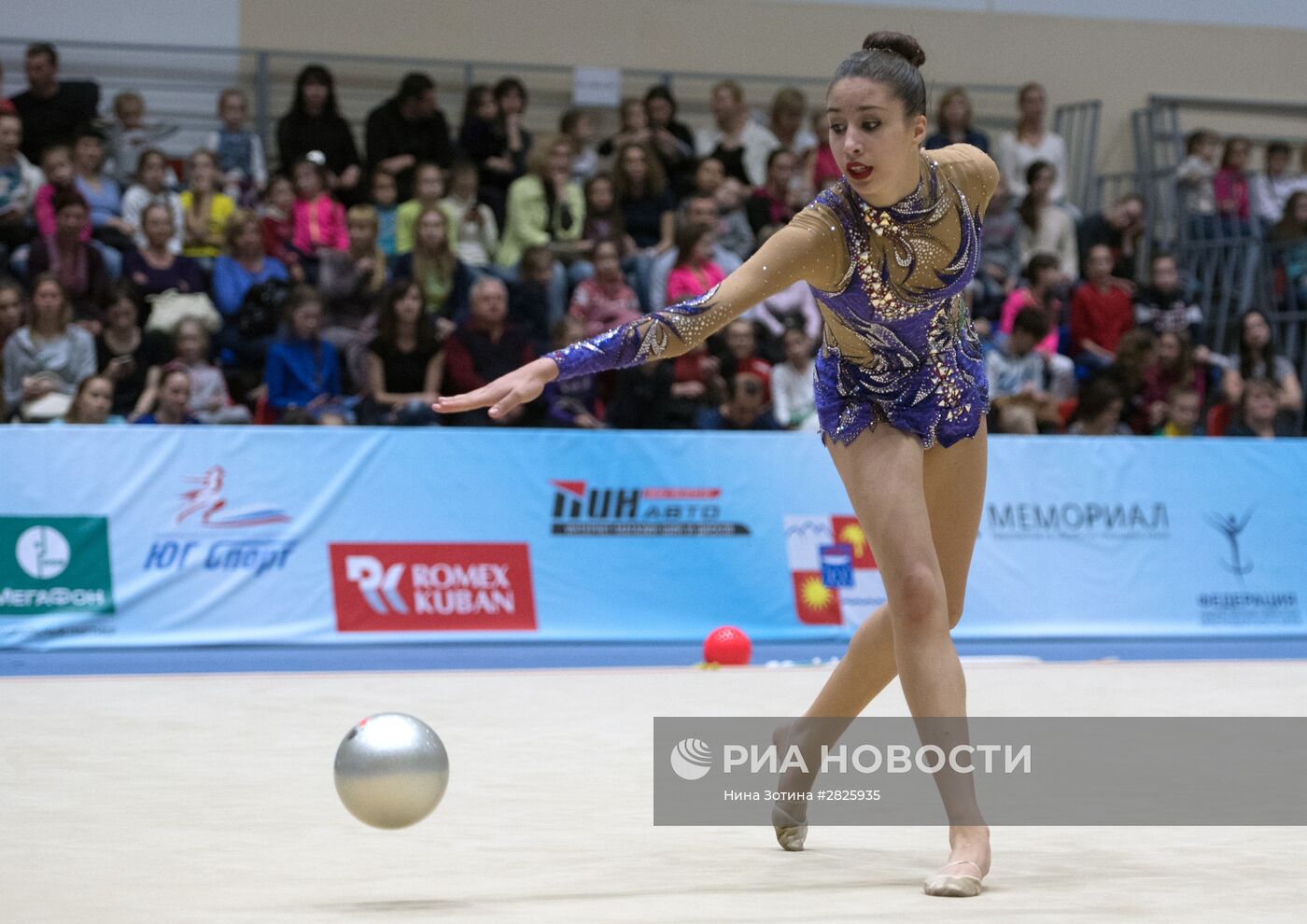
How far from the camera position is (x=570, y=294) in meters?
11.6

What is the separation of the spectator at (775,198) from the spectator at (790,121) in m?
0.73

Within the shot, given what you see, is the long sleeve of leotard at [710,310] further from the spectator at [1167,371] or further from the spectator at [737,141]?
the spectator at [737,141]

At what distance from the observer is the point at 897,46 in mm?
3682

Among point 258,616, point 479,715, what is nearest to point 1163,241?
point 258,616

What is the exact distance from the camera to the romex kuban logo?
348 inches

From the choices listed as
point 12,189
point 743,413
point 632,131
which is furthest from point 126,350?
point 632,131

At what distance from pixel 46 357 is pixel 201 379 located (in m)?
0.92

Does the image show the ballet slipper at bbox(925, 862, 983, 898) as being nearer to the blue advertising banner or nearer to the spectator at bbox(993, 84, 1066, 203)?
the blue advertising banner

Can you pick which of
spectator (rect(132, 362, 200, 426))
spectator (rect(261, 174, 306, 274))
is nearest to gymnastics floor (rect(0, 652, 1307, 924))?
spectator (rect(132, 362, 200, 426))

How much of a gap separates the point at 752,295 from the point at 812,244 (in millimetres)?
189

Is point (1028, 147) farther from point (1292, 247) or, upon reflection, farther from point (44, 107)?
point (44, 107)

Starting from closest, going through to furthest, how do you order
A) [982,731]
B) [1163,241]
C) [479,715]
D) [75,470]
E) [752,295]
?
[752,295]
[982,731]
[479,715]
[75,470]
[1163,241]

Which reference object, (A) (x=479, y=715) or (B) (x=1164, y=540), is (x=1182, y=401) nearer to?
(B) (x=1164, y=540)

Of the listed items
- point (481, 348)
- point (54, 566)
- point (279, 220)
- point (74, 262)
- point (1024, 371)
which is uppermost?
point (279, 220)
